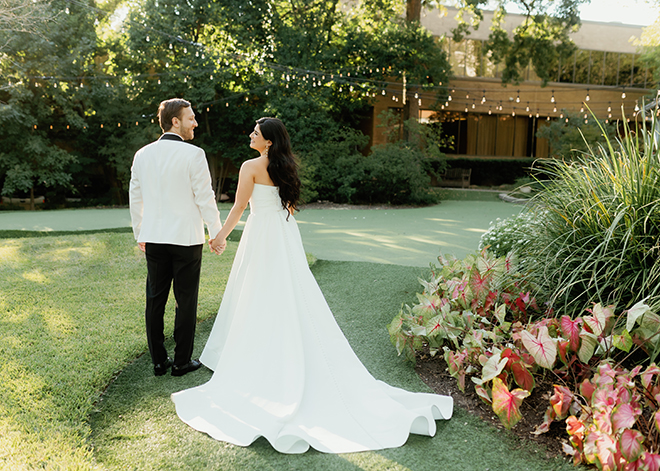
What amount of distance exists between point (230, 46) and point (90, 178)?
8.02 metres

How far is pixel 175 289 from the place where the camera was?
3.50 m

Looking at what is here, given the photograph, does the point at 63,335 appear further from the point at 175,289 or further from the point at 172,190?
the point at 172,190

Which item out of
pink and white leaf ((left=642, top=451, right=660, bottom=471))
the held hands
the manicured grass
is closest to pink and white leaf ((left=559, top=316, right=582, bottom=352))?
pink and white leaf ((left=642, top=451, right=660, bottom=471))

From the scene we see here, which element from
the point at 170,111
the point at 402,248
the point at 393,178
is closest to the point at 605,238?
the point at 170,111

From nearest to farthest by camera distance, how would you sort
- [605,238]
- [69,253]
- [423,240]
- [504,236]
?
1. [605,238]
2. [504,236]
3. [69,253]
4. [423,240]

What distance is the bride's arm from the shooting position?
3361mm

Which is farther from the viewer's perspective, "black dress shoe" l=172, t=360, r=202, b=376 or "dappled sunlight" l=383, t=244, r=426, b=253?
"dappled sunlight" l=383, t=244, r=426, b=253

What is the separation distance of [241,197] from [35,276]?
4274 mm

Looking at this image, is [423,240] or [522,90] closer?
[423,240]

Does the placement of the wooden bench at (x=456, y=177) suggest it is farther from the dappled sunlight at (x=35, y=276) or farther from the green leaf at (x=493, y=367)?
the green leaf at (x=493, y=367)

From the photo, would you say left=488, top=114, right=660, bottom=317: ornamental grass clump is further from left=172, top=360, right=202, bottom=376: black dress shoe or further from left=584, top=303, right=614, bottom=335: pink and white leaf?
left=172, top=360, right=202, bottom=376: black dress shoe

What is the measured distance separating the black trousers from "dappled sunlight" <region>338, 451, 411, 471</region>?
154 centimetres

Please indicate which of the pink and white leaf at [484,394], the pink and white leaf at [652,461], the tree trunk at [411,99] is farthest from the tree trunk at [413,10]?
the pink and white leaf at [652,461]

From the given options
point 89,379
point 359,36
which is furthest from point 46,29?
point 89,379
